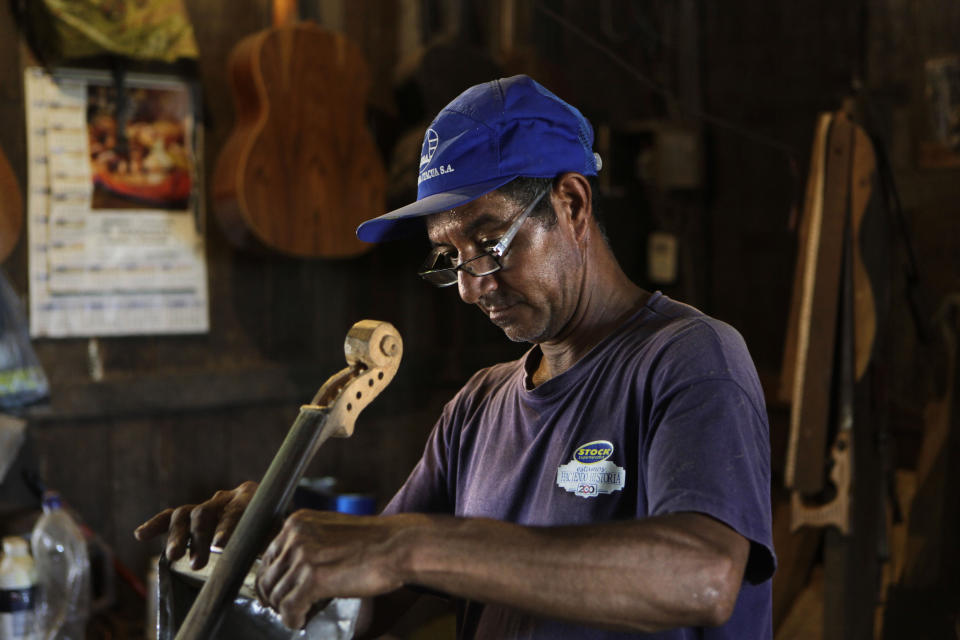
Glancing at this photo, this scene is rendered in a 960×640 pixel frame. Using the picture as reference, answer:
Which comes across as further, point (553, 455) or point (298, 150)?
point (298, 150)

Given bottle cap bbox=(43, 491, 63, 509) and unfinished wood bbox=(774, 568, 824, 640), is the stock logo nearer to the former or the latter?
bottle cap bbox=(43, 491, 63, 509)

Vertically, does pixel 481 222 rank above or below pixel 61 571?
above

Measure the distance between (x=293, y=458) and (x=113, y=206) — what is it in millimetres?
2139

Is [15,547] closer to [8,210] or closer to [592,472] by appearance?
[8,210]

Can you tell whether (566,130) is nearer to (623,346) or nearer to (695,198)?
(623,346)

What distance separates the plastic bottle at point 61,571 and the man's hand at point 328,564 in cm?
185

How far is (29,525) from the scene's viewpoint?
9.06 feet

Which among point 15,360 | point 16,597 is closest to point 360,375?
point 16,597

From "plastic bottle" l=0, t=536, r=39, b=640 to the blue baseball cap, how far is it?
1.53m

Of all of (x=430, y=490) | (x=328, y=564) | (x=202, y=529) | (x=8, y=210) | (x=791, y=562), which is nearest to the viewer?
(x=328, y=564)

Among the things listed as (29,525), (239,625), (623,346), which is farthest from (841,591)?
(29,525)

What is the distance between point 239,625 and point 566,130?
78 cm

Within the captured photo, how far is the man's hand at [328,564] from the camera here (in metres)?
0.98

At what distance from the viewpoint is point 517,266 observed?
1363mm
